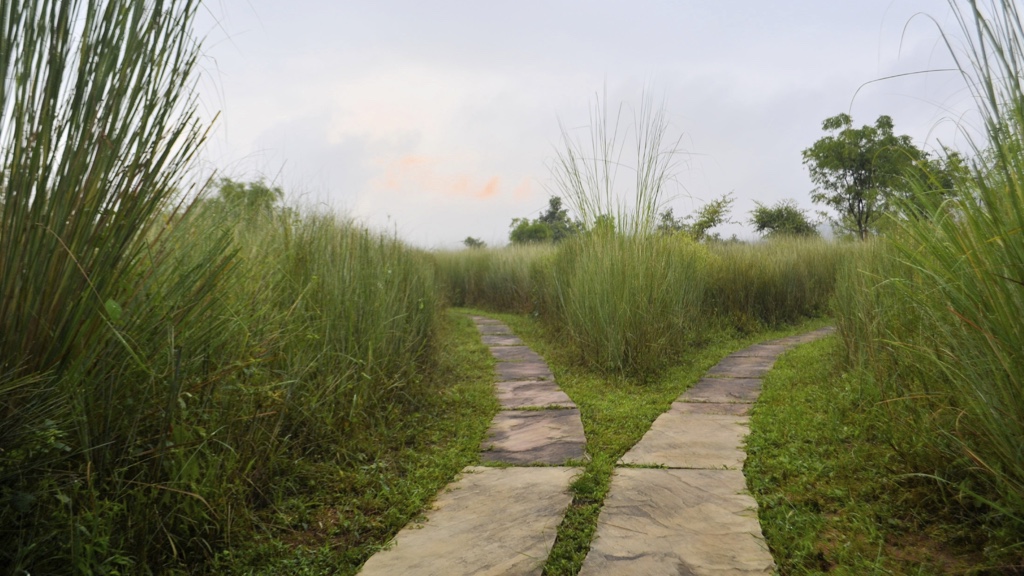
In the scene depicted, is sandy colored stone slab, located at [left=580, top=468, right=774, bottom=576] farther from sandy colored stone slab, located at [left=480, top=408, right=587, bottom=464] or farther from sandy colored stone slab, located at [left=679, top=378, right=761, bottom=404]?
sandy colored stone slab, located at [left=679, top=378, right=761, bottom=404]

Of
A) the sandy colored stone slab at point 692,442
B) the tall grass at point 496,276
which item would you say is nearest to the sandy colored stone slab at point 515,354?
the tall grass at point 496,276

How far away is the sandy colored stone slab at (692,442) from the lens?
2.89 meters

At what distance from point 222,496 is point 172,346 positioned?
21.9 inches

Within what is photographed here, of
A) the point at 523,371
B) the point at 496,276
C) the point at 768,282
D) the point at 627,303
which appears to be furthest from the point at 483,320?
the point at 627,303

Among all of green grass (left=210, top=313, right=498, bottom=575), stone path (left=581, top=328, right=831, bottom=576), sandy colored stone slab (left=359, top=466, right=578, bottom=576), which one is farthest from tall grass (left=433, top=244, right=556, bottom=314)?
sandy colored stone slab (left=359, top=466, right=578, bottom=576)

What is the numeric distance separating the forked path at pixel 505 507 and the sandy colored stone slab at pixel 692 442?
31cm

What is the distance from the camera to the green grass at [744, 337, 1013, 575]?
6.45 feet

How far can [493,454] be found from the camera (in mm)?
3131

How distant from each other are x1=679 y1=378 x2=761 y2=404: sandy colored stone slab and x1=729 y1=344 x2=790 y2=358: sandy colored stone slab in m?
1.12

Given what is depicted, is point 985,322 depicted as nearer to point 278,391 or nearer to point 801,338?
point 278,391

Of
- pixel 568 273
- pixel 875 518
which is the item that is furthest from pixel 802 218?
pixel 875 518

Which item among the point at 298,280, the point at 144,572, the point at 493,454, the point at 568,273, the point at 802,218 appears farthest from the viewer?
the point at 802,218

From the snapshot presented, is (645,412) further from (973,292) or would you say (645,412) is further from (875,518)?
(973,292)

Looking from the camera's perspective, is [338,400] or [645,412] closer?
[338,400]
